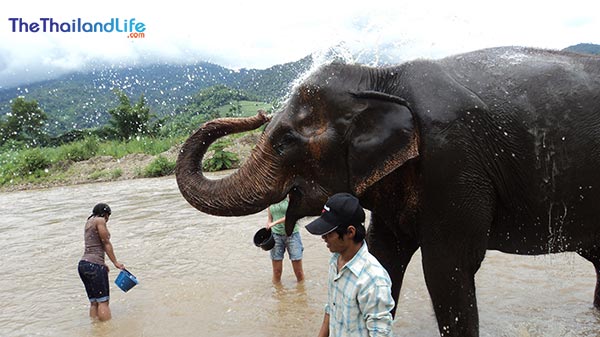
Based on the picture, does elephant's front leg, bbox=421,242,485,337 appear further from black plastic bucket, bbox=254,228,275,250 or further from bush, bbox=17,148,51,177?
bush, bbox=17,148,51,177

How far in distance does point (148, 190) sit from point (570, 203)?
1617 cm

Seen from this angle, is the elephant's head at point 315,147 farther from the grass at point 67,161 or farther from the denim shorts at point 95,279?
the grass at point 67,161

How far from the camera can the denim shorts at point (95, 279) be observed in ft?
17.7

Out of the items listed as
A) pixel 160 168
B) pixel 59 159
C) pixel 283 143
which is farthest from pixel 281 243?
pixel 59 159

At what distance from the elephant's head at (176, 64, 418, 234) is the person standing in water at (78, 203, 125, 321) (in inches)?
110

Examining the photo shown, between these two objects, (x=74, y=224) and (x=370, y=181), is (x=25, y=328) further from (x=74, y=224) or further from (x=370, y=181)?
(x=74, y=224)

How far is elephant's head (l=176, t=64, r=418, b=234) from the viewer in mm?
2717

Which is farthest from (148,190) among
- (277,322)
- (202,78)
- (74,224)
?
(202,78)

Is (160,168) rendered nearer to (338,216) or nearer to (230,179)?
(230,179)

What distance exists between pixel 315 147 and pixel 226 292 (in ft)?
11.9

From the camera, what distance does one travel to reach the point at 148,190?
1756cm

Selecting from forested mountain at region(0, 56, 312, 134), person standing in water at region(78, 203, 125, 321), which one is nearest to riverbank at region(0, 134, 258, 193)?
person standing in water at region(78, 203, 125, 321)

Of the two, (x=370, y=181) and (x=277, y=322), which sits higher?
(x=370, y=181)

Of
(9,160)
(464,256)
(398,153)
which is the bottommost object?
(9,160)
